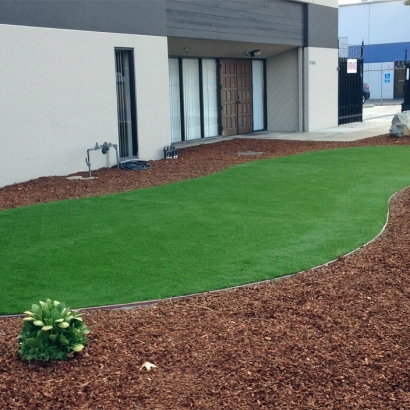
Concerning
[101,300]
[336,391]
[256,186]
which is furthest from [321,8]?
[336,391]

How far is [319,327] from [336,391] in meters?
1.07

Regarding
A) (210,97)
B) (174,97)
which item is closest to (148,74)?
(174,97)

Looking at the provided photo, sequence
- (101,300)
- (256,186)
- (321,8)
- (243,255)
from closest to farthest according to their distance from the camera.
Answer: (101,300)
(243,255)
(256,186)
(321,8)

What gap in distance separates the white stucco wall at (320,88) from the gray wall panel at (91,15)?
8228mm

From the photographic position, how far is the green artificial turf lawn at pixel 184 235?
6145mm

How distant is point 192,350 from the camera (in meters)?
4.48

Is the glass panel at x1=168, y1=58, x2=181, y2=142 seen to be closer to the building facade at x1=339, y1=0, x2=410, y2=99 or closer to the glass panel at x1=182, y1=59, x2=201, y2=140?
the glass panel at x1=182, y1=59, x2=201, y2=140

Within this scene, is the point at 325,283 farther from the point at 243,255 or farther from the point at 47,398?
the point at 47,398

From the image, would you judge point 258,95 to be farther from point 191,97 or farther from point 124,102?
point 124,102

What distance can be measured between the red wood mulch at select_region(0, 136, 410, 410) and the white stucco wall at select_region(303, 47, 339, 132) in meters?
16.2

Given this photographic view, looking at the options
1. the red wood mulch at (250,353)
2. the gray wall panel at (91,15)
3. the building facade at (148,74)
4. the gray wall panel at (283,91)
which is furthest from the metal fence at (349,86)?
the red wood mulch at (250,353)

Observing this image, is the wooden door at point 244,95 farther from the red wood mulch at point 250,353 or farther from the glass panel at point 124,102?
the red wood mulch at point 250,353

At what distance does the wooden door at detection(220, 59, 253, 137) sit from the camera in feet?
68.8

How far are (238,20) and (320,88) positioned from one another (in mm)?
5743
